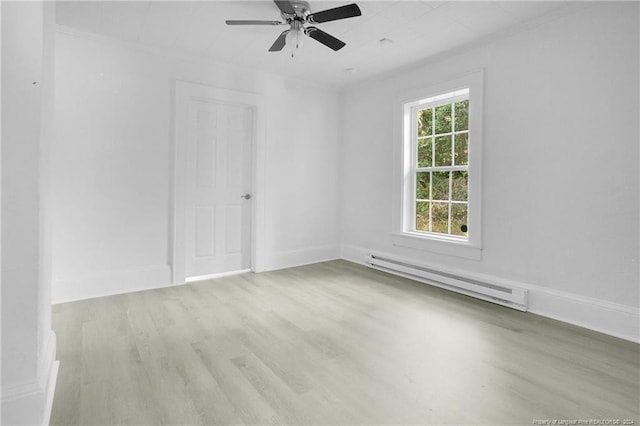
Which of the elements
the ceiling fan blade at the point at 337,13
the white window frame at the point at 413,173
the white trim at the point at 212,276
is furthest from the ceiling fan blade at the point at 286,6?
the white trim at the point at 212,276

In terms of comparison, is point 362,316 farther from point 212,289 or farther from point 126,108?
point 126,108

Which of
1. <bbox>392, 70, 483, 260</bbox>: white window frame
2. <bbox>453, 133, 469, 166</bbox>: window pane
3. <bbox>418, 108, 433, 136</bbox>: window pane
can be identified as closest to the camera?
<bbox>392, 70, 483, 260</bbox>: white window frame

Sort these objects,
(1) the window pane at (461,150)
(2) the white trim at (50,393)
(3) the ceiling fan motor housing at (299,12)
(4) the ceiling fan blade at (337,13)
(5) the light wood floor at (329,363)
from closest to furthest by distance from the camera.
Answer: (2) the white trim at (50,393) < (5) the light wood floor at (329,363) < (4) the ceiling fan blade at (337,13) < (3) the ceiling fan motor housing at (299,12) < (1) the window pane at (461,150)

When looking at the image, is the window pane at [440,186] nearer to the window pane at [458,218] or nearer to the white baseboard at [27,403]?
the window pane at [458,218]

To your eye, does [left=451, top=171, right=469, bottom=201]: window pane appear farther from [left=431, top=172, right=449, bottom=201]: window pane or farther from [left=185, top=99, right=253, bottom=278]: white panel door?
[left=185, top=99, right=253, bottom=278]: white panel door

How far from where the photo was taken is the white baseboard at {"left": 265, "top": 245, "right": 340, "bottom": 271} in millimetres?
4676

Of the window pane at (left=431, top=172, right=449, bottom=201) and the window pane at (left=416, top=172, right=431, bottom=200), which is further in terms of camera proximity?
the window pane at (left=416, top=172, right=431, bottom=200)

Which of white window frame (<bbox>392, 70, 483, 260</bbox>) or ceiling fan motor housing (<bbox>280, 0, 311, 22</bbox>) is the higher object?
ceiling fan motor housing (<bbox>280, 0, 311, 22</bbox>)

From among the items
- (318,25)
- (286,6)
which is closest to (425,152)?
(318,25)

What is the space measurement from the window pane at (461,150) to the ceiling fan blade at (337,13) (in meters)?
1.97

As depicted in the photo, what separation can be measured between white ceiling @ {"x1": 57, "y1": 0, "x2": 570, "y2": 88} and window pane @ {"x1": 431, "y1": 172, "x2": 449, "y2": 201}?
1341 millimetres

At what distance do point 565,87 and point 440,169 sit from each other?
1418mm

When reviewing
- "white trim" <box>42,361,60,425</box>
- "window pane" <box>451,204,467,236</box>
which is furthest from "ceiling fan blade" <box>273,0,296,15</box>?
"white trim" <box>42,361,60,425</box>

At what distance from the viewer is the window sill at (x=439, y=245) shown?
11.9 feet
